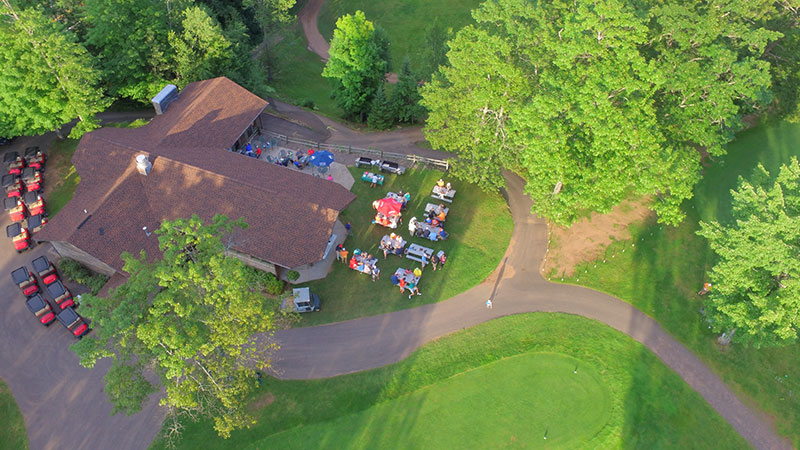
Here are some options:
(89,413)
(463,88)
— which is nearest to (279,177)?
(463,88)

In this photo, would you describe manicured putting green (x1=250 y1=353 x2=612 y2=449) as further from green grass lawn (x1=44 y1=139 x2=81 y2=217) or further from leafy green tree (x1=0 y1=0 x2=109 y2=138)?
leafy green tree (x1=0 y1=0 x2=109 y2=138)

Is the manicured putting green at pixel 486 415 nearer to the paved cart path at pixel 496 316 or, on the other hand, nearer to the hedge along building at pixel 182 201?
the paved cart path at pixel 496 316

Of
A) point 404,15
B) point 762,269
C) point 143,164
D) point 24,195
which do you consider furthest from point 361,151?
point 404,15

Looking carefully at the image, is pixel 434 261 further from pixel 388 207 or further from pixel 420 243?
pixel 388 207

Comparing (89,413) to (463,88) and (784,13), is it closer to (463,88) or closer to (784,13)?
(463,88)

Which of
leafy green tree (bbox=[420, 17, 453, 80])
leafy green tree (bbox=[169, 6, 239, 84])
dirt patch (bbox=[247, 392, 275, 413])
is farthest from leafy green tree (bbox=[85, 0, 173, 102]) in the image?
dirt patch (bbox=[247, 392, 275, 413])

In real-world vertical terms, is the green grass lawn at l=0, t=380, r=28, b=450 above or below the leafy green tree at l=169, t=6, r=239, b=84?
below
